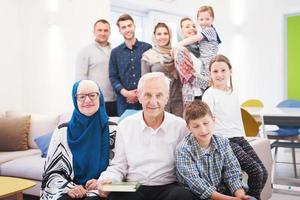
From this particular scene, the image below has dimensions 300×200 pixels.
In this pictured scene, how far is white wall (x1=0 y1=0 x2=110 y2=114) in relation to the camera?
4957mm

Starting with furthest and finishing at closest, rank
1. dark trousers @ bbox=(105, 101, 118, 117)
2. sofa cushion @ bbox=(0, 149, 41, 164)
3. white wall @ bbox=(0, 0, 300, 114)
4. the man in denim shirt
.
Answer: white wall @ bbox=(0, 0, 300, 114)
sofa cushion @ bbox=(0, 149, 41, 164)
dark trousers @ bbox=(105, 101, 118, 117)
the man in denim shirt

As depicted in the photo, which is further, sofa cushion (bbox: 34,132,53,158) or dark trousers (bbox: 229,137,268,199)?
sofa cushion (bbox: 34,132,53,158)

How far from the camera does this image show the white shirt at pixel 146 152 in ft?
7.14

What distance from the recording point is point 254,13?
6.83 meters

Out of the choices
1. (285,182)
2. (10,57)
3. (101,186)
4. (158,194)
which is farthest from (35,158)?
(285,182)

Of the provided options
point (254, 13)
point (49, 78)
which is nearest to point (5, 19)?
point (49, 78)

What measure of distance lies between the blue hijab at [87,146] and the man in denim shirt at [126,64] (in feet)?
3.78

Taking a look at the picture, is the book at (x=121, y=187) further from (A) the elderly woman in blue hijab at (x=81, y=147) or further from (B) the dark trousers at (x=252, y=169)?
(B) the dark trousers at (x=252, y=169)

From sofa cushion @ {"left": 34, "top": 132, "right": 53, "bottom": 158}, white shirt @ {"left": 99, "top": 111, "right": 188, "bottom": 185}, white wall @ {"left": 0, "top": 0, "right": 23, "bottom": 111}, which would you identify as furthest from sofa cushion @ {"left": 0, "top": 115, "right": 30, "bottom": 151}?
white shirt @ {"left": 99, "top": 111, "right": 188, "bottom": 185}

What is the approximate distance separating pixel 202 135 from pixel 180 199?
0.37 m

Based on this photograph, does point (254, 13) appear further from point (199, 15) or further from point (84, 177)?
point (84, 177)

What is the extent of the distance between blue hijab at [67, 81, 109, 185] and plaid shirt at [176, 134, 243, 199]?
500mm

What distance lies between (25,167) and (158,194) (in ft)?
6.44

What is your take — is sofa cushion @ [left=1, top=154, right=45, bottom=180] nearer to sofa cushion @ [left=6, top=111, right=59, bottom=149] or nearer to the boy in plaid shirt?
sofa cushion @ [left=6, top=111, right=59, bottom=149]
